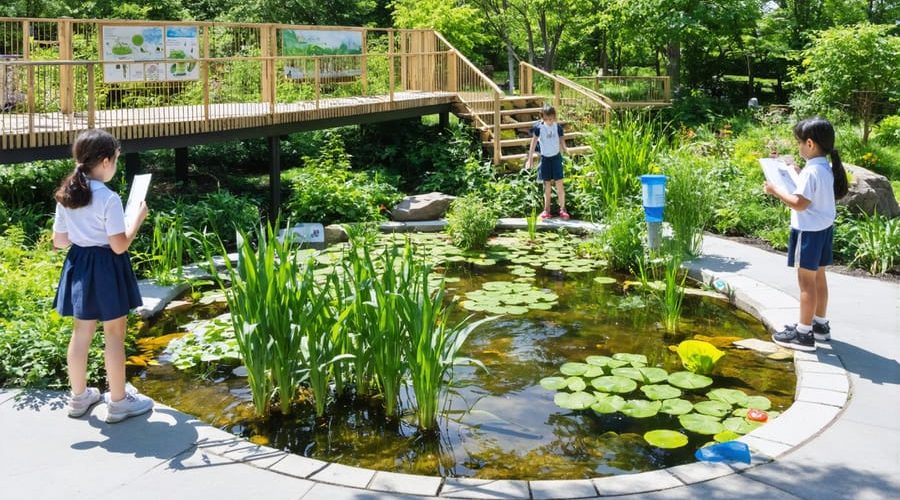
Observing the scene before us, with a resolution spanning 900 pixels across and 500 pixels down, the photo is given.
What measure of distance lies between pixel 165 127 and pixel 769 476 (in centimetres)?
Result: 766

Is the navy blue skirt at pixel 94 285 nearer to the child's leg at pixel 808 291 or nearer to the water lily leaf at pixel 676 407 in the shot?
the water lily leaf at pixel 676 407

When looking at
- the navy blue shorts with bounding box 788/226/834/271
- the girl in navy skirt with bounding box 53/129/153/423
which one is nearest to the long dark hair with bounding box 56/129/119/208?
the girl in navy skirt with bounding box 53/129/153/423

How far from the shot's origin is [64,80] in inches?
371

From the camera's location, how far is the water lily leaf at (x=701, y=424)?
488cm

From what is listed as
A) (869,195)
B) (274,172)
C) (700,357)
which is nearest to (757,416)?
(700,357)

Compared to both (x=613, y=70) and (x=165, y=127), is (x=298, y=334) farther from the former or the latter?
(x=613, y=70)

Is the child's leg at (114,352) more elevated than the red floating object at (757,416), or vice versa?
the child's leg at (114,352)

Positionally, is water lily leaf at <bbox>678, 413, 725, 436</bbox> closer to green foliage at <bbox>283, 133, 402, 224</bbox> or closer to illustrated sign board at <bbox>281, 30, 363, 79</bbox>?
green foliage at <bbox>283, 133, 402, 224</bbox>

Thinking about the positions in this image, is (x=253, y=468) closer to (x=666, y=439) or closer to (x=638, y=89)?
(x=666, y=439)

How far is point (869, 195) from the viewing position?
9.87 m

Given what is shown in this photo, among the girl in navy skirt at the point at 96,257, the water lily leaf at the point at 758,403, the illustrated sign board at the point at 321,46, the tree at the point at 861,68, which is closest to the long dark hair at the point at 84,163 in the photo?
the girl in navy skirt at the point at 96,257

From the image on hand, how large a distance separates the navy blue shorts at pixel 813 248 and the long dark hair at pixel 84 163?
14.1 feet

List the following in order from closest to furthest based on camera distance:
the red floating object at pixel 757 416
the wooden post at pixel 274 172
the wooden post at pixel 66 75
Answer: the red floating object at pixel 757 416 → the wooden post at pixel 66 75 → the wooden post at pixel 274 172

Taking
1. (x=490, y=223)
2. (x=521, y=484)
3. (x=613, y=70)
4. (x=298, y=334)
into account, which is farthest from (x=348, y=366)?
(x=613, y=70)
